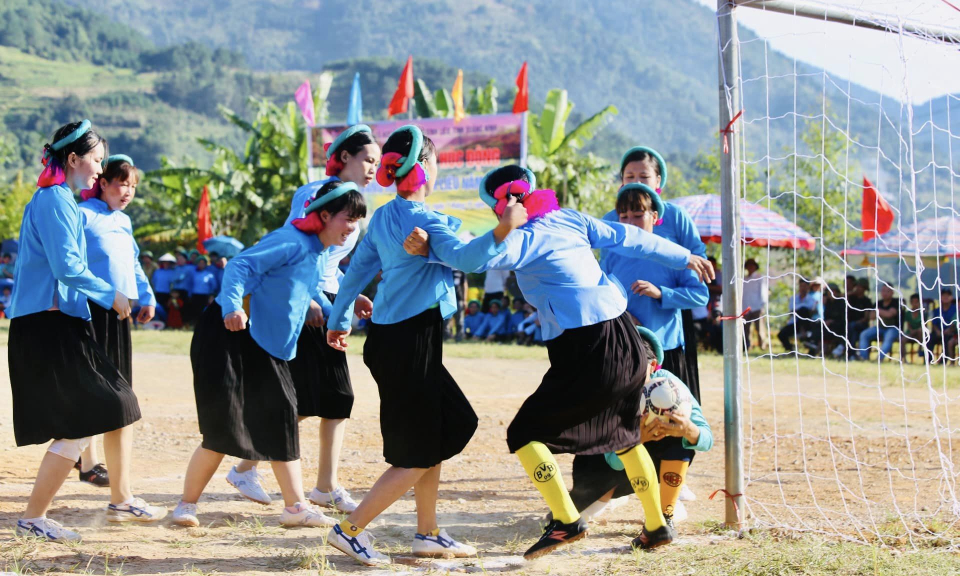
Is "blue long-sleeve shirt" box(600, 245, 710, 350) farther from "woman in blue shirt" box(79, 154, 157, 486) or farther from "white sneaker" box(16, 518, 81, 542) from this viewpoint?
"white sneaker" box(16, 518, 81, 542)

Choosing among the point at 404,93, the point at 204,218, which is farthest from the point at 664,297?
the point at 404,93

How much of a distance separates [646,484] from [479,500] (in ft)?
5.43

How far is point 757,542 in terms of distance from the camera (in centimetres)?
449

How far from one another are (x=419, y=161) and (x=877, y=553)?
2.62 m

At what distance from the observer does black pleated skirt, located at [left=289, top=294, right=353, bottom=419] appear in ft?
17.1

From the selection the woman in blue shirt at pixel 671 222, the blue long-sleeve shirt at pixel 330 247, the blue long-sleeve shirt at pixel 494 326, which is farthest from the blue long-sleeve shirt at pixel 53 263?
the blue long-sleeve shirt at pixel 494 326

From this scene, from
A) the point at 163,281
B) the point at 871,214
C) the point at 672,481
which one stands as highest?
the point at 871,214

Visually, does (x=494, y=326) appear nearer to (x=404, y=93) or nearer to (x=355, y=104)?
(x=404, y=93)

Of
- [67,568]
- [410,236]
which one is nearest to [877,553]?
[410,236]

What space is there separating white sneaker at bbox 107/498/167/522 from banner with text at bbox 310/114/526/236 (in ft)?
56.3

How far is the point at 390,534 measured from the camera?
4797 millimetres

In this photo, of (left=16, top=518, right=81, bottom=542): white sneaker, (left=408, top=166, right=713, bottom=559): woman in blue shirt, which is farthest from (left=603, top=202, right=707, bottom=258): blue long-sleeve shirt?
(left=16, top=518, right=81, bottom=542): white sneaker

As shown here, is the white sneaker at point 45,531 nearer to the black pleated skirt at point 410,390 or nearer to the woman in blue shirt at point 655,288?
the black pleated skirt at point 410,390

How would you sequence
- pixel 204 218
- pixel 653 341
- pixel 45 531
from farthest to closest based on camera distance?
pixel 204 218
pixel 653 341
pixel 45 531
